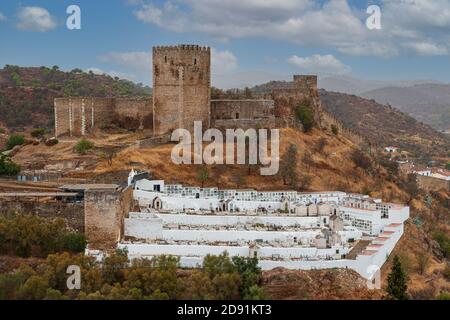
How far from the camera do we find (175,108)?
93.0 feet

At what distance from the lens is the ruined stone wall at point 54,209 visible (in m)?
20.2

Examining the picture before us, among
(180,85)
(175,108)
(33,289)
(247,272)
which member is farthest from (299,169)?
(33,289)

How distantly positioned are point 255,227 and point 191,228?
1998 mm

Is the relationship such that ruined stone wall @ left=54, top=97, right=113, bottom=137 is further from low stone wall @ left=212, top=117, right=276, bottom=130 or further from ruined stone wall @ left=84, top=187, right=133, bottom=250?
ruined stone wall @ left=84, top=187, right=133, bottom=250

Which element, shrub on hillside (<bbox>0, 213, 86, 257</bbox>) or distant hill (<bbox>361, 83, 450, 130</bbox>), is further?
distant hill (<bbox>361, 83, 450, 130</bbox>)

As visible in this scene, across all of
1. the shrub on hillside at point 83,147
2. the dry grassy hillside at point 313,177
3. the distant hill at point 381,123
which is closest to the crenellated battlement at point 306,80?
the dry grassy hillside at point 313,177

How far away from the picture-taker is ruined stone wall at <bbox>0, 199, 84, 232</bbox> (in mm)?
20219

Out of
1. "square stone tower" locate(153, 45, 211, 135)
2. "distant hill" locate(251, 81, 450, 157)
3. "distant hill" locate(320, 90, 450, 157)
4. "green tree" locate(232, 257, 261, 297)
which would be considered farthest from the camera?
"distant hill" locate(251, 81, 450, 157)

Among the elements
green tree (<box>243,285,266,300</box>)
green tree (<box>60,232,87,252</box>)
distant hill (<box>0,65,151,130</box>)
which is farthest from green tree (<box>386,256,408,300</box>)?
distant hill (<box>0,65,151,130</box>)

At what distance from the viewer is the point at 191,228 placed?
2083 centimetres

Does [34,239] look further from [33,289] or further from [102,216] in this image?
[33,289]

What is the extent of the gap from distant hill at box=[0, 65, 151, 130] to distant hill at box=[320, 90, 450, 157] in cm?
2597
